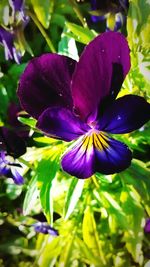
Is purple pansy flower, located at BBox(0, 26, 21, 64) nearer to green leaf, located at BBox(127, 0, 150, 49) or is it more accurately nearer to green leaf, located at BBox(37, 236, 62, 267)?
green leaf, located at BBox(127, 0, 150, 49)

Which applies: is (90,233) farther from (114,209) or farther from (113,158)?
(113,158)

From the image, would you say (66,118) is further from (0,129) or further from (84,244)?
(84,244)

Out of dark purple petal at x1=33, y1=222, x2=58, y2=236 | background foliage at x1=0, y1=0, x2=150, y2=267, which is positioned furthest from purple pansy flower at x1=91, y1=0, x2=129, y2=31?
dark purple petal at x1=33, y1=222, x2=58, y2=236

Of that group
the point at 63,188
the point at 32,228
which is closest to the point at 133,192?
the point at 63,188

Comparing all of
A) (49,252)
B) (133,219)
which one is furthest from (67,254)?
(133,219)

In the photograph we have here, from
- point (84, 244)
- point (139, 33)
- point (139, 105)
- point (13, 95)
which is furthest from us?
point (13, 95)

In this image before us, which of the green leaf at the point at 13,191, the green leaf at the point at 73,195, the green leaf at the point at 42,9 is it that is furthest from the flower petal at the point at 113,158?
the green leaf at the point at 13,191

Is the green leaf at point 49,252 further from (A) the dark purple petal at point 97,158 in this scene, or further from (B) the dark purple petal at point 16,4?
(B) the dark purple petal at point 16,4
